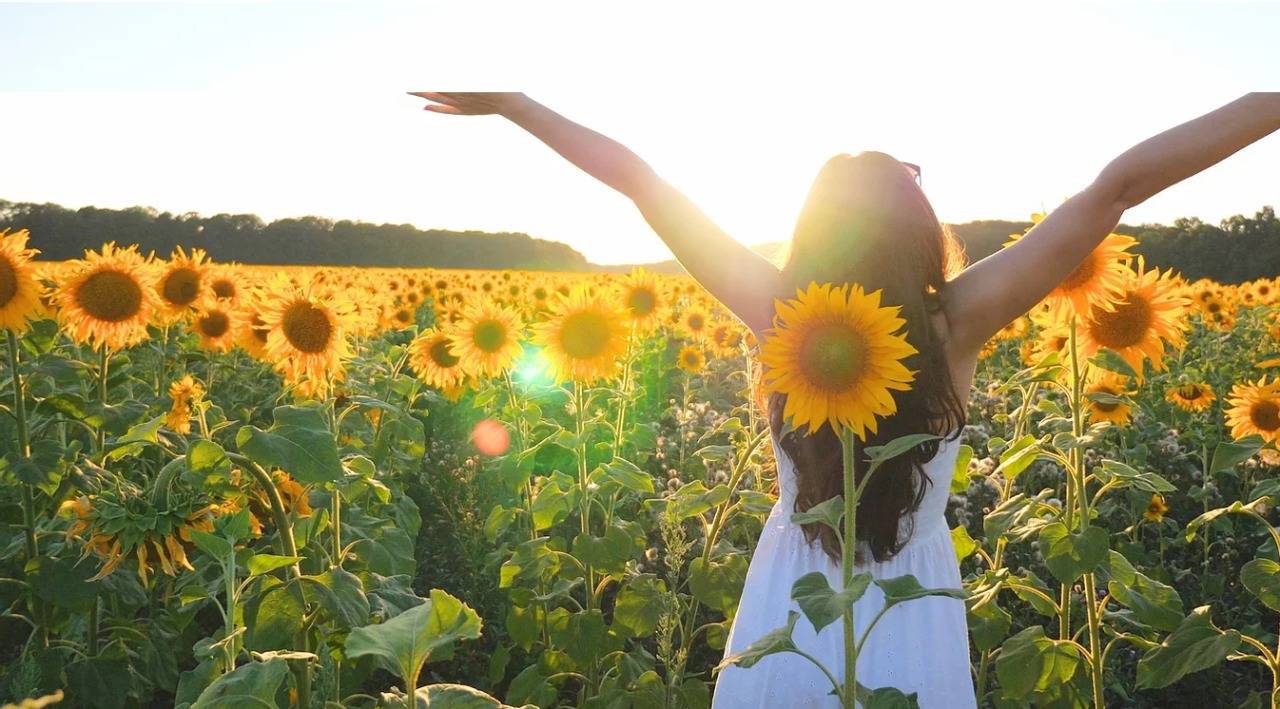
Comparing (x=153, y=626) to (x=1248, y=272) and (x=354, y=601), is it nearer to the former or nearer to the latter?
(x=354, y=601)

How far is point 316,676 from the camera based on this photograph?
229 cm

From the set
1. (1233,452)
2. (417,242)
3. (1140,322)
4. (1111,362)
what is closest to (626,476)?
(1111,362)

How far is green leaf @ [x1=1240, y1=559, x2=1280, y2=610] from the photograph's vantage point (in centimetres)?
228

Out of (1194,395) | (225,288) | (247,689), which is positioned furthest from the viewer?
(1194,395)

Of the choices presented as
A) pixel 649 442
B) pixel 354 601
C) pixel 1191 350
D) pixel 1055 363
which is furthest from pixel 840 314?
pixel 1191 350

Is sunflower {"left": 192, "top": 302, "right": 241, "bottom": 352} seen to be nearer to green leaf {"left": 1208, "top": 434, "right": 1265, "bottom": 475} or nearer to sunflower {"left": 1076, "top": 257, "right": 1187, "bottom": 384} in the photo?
sunflower {"left": 1076, "top": 257, "right": 1187, "bottom": 384}

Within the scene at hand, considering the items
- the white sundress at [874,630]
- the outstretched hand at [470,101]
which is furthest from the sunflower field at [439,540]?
the outstretched hand at [470,101]

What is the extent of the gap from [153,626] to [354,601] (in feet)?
5.12

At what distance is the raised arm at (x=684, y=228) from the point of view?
7.18ft

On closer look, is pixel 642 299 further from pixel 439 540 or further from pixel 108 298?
pixel 108 298

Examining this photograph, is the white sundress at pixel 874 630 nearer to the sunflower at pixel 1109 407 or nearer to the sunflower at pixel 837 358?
the sunflower at pixel 837 358

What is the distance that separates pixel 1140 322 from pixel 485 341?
2652 millimetres

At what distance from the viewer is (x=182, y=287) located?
438cm

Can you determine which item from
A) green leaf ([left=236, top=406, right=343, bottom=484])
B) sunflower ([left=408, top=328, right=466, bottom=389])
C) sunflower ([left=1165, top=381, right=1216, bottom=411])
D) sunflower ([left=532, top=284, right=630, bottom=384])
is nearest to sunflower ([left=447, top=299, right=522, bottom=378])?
sunflower ([left=408, top=328, right=466, bottom=389])
